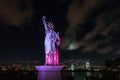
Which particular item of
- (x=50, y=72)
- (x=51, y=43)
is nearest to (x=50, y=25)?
(x=51, y=43)

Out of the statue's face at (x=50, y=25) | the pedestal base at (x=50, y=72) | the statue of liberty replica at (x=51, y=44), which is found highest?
the statue's face at (x=50, y=25)

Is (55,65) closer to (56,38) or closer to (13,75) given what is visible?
(56,38)

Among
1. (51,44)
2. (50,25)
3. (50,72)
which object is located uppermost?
(50,25)

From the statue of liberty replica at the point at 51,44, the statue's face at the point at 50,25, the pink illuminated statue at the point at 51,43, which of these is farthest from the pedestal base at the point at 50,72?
the statue's face at the point at 50,25

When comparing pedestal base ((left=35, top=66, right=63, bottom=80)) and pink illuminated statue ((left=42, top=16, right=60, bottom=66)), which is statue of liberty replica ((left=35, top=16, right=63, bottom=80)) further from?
pedestal base ((left=35, top=66, right=63, bottom=80))

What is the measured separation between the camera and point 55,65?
2119 cm

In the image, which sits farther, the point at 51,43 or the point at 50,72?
the point at 51,43

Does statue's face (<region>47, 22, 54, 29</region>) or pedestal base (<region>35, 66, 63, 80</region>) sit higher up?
statue's face (<region>47, 22, 54, 29</region>)

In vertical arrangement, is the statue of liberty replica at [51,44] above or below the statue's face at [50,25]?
below

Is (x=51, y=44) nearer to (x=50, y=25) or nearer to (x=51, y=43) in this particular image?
(x=51, y=43)

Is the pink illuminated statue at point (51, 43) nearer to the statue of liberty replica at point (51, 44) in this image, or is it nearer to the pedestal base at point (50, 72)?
the statue of liberty replica at point (51, 44)

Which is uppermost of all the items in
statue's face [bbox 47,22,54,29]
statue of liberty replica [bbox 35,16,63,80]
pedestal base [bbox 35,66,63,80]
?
statue's face [bbox 47,22,54,29]

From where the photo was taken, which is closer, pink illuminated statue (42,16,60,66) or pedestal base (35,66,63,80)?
pedestal base (35,66,63,80)

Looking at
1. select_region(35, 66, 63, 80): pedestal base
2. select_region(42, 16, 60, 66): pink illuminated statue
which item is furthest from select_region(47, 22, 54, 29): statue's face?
select_region(35, 66, 63, 80): pedestal base
